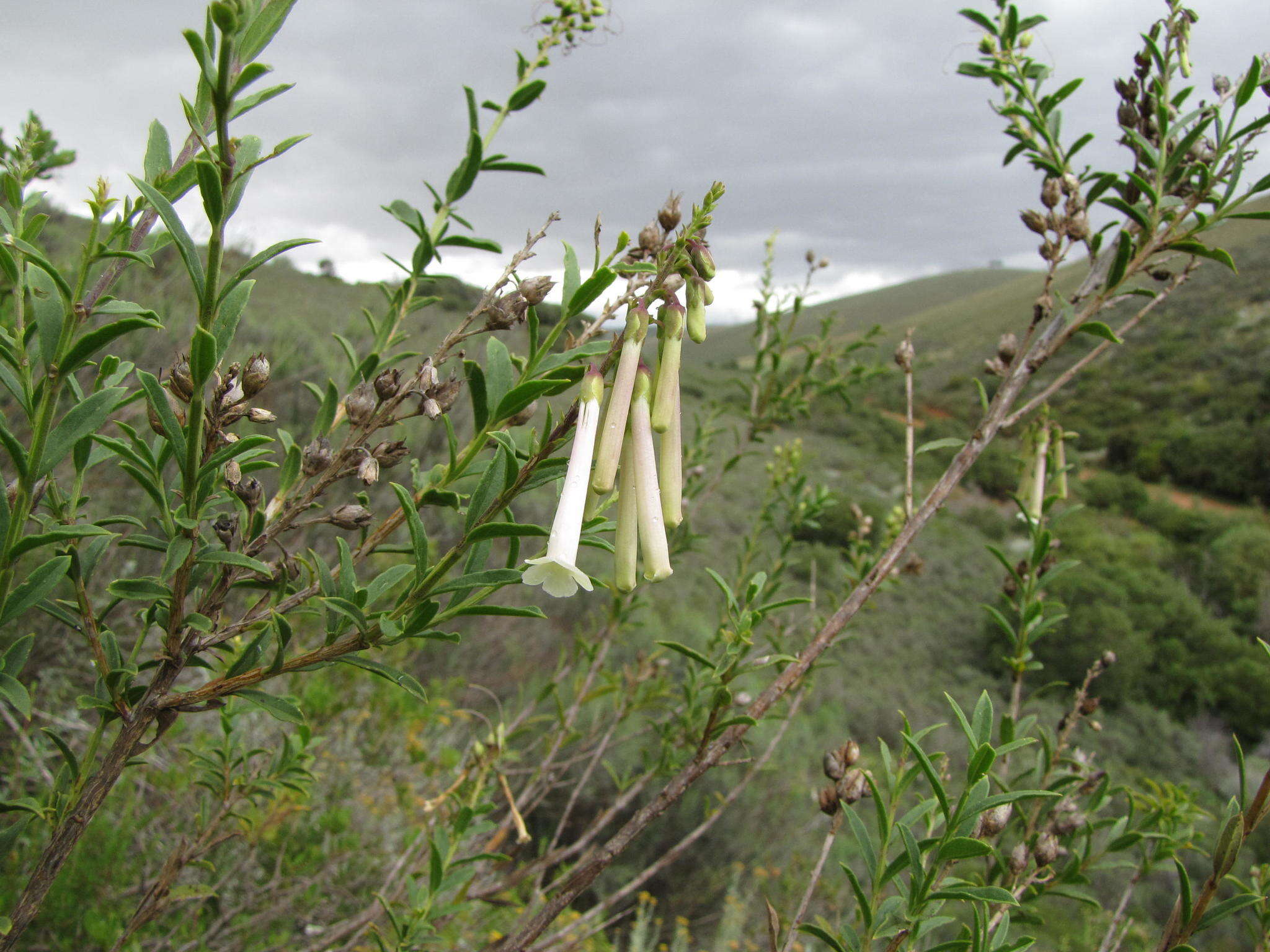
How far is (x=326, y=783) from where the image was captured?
14.0 feet

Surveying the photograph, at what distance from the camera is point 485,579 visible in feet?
3.04

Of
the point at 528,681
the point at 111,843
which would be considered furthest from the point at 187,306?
the point at 111,843

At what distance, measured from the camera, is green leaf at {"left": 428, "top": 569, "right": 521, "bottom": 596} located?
2.97 feet

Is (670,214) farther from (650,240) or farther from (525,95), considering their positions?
(525,95)

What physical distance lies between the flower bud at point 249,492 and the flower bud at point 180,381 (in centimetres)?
12

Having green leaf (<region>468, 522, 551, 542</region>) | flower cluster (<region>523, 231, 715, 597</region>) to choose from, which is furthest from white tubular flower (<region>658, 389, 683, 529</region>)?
green leaf (<region>468, 522, 551, 542</region>)

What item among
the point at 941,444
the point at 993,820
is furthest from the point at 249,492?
the point at 941,444

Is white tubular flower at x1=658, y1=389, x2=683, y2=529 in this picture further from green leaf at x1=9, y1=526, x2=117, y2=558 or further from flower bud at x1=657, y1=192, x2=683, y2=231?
green leaf at x1=9, y1=526, x2=117, y2=558

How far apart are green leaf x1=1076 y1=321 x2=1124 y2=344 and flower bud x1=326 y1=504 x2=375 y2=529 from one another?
1277mm

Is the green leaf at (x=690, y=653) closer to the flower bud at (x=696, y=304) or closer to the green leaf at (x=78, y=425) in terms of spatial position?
the flower bud at (x=696, y=304)

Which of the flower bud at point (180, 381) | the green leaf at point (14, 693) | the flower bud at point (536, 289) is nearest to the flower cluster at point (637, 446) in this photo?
the flower bud at point (536, 289)

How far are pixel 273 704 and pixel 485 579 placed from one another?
319mm

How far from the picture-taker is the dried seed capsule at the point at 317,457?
0.94m

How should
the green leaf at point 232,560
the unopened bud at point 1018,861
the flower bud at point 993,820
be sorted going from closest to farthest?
the green leaf at point 232,560 < the flower bud at point 993,820 < the unopened bud at point 1018,861
